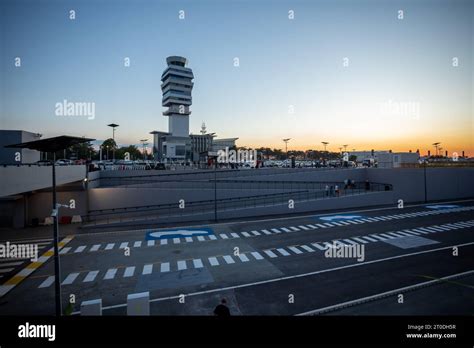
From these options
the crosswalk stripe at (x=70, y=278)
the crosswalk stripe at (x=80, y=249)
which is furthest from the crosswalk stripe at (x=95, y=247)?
the crosswalk stripe at (x=70, y=278)

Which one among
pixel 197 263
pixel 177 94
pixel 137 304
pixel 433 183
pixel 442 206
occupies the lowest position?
pixel 197 263

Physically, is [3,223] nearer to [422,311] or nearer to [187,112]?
[422,311]

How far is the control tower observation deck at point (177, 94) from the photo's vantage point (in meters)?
143

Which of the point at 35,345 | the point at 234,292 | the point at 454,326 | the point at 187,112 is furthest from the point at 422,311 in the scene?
the point at 187,112

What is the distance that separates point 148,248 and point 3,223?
80.0 ft

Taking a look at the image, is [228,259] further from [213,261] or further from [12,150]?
[12,150]

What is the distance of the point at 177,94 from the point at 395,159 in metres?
118

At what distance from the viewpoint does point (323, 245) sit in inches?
901

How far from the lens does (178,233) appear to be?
27984mm

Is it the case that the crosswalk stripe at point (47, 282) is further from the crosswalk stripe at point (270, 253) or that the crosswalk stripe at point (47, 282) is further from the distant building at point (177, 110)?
the distant building at point (177, 110)

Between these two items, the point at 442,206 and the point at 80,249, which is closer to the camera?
the point at 80,249

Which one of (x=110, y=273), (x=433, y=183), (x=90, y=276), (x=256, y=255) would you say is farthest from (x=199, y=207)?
(x=433, y=183)

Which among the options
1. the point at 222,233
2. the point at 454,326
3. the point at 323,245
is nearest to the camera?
the point at 454,326

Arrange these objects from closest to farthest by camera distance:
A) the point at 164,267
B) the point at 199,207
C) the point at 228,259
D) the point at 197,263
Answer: the point at 164,267
the point at 197,263
the point at 228,259
the point at 199,207
